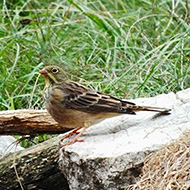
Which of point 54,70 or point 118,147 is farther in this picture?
point 54,70

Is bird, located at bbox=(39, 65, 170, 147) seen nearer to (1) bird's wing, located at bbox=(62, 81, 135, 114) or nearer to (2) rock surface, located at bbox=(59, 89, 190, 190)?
(1) bird's wing, located at bbox=(62, 81, 135, 114)

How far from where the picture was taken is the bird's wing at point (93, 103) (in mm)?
5953

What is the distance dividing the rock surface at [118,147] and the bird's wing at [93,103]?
0.68 ft

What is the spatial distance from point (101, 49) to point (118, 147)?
3.42 metres

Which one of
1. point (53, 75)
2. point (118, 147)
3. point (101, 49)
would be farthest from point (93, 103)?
point (101, 49)

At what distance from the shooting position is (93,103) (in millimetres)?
6027

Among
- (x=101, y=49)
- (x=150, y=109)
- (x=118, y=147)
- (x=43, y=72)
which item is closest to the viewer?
(x=118, y=147)

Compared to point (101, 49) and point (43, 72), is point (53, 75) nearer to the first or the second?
point (43, 72)

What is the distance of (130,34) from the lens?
8.92 meters

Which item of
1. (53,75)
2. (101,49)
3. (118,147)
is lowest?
(101,49)

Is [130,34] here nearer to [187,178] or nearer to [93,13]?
[93,13]

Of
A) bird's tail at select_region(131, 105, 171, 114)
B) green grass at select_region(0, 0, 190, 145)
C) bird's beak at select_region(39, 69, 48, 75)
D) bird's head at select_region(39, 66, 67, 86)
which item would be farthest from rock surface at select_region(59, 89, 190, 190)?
green grass at select_region(0, 0, 190, 145)

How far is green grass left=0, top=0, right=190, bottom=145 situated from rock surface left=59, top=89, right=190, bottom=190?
1.47m

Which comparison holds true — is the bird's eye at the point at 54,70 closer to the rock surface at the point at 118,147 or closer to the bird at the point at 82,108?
the bird at the point at 82,108
